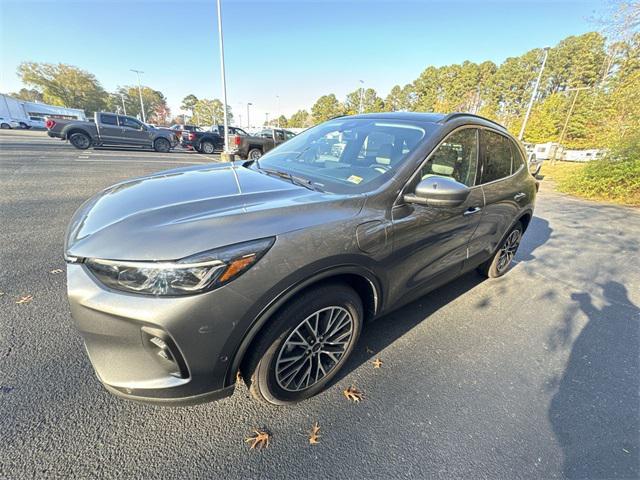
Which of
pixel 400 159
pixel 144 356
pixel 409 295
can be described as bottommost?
pixel 409 295

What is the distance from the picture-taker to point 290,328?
162cm

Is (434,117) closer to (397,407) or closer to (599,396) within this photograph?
(397,407)

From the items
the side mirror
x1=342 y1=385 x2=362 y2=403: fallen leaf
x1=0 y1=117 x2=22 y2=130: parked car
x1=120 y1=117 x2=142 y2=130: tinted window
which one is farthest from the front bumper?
x1=0 y1=117 x2=22 y2=130: parked car


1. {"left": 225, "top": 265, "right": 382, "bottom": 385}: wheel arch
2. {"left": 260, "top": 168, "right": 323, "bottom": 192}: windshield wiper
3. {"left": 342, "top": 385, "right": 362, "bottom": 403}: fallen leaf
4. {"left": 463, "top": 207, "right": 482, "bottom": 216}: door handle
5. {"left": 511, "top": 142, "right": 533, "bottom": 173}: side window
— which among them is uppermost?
{"left": 511, "top": 142, "right": 533, "bottom": 173}: side window

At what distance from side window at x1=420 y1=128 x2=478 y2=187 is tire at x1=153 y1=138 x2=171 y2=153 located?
668 inches

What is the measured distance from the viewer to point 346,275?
1.77m

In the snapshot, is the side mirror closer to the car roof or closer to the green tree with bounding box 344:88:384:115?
the car roof

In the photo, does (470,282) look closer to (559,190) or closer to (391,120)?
(391,120)

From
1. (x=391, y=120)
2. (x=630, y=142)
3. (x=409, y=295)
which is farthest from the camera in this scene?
(x=630, y=142)

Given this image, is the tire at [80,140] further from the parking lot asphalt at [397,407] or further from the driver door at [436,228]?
the driver door at [436,228]

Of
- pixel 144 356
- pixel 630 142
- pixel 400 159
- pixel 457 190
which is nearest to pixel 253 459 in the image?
pixel 144 356

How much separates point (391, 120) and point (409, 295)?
1.59 meters

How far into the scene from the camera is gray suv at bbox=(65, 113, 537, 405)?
1.29m

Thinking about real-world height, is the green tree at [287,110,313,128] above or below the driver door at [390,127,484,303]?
above
